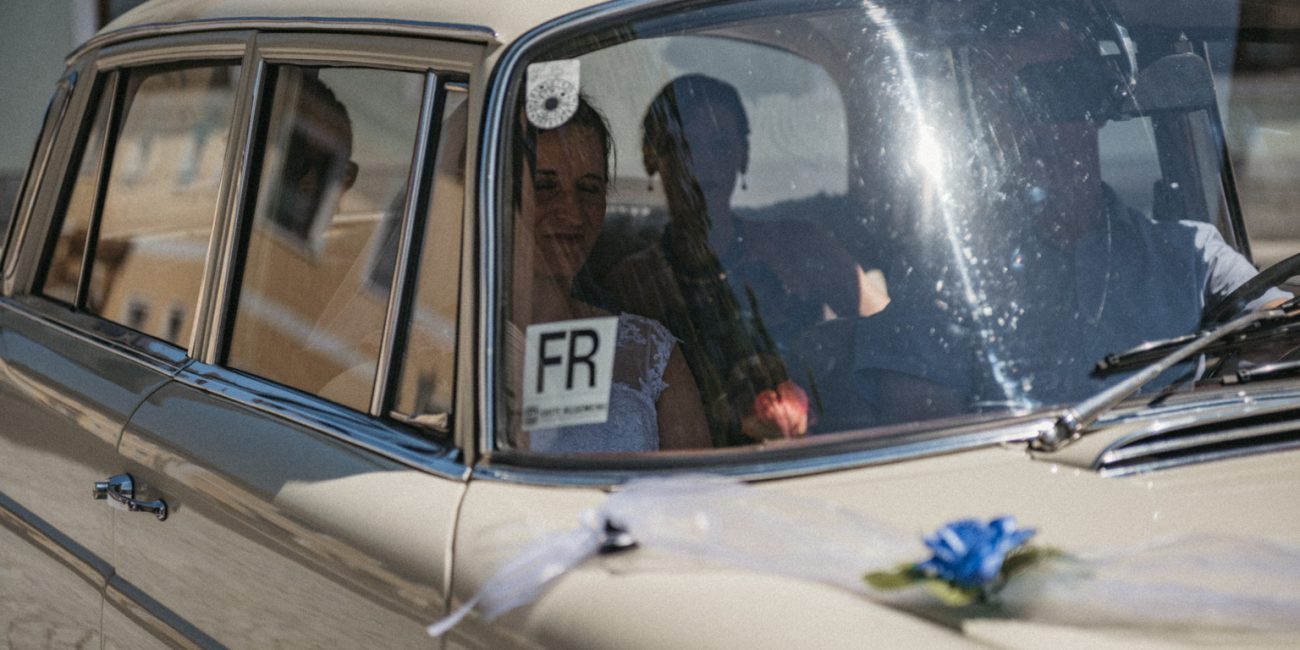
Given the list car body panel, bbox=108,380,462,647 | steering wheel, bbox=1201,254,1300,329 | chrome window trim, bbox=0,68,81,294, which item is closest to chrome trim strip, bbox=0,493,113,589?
car body panel, bbox=108,380,462,647

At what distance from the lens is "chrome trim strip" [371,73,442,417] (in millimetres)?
2273

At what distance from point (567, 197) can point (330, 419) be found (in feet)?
1.70

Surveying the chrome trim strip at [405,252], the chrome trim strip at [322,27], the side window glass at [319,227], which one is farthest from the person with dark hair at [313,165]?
the chrome trim strip at [405,252]

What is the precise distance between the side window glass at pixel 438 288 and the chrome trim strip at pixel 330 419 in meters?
0.05

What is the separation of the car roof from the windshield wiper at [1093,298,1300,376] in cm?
92

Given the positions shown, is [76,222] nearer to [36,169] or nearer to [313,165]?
[36,169]

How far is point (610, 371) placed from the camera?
6.80 feet

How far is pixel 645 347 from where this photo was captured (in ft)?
7.15

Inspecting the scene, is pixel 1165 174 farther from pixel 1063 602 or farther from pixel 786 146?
pixel 1063 602

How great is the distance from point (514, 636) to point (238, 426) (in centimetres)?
89

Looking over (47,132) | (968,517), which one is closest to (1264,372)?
(968,517)

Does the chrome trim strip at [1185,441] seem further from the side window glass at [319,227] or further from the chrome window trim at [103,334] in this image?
the chrome window trim at [103,334]

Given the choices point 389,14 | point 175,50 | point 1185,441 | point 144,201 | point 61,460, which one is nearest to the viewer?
point 1185,441

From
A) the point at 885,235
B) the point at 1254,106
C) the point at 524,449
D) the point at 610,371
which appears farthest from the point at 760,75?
the point at 1254,106
